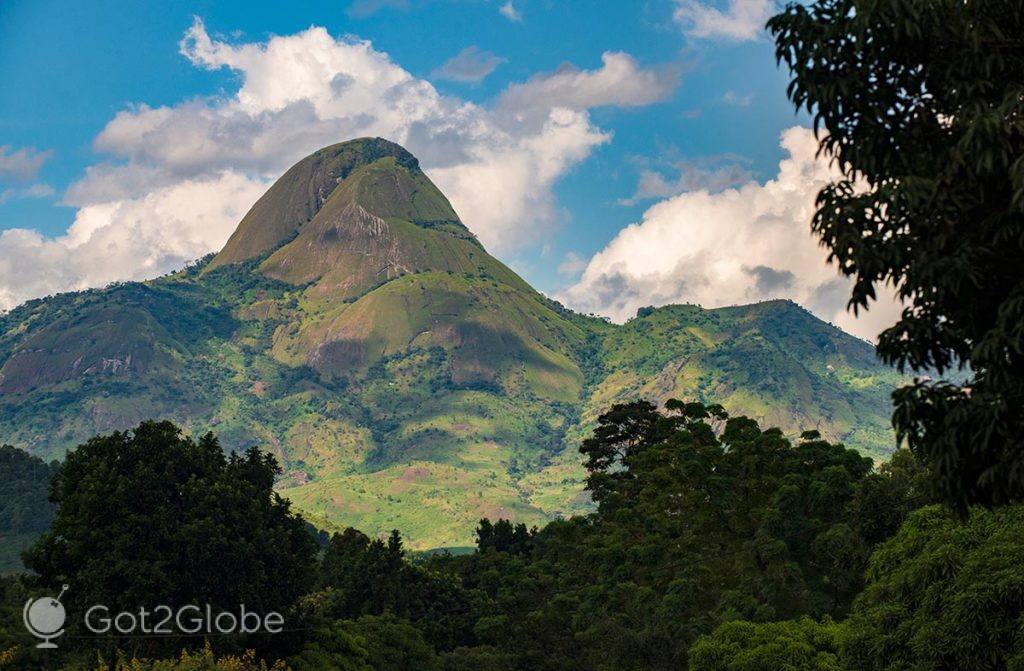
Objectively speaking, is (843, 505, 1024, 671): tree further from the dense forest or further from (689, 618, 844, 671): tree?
(689, 618, 844, 671): tree

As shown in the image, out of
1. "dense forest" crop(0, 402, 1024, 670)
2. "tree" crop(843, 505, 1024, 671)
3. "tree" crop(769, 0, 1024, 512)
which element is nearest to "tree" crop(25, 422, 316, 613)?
"dense forest" crop(0, 402, 1024, 670)

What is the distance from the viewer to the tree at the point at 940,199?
1395cm


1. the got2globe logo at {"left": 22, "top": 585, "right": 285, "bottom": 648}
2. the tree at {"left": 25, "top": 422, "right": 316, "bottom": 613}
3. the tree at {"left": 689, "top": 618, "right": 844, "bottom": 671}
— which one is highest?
the tree at {"left": 25, "top": 422, "right": 316, "bottom": 613}

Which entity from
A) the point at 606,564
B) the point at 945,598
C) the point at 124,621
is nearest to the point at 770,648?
the point at 945,598

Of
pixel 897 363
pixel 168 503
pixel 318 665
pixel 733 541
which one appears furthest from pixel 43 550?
pixel 897 363

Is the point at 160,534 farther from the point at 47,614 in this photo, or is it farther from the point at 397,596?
the point at 397,596

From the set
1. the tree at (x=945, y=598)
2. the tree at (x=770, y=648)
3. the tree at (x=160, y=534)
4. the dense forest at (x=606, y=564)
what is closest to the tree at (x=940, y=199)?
the tree at (x=945, y=598)

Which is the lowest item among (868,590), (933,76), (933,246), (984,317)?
(868,590)

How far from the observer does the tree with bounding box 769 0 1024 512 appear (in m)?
13.9

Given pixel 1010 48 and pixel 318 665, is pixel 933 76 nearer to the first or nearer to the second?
pixel 1010 48

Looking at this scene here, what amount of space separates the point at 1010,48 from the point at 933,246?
2970 mm

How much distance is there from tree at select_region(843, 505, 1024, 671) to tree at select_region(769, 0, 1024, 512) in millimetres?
9793

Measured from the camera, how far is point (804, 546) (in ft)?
199

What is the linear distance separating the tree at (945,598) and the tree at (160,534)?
38962 mm
